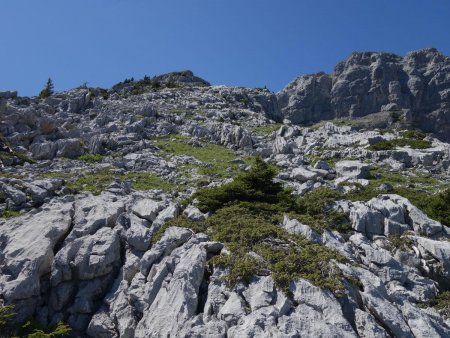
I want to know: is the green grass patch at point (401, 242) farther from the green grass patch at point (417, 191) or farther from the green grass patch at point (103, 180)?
the green grass patch at point (103, 180)

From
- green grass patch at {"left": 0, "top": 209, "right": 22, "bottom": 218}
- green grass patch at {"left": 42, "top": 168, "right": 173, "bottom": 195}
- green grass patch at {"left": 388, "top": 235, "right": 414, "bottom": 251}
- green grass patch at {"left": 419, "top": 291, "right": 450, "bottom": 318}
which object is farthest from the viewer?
green grass patch at {"left": 42, "top": 168, "right": 173, "bottom": 195}

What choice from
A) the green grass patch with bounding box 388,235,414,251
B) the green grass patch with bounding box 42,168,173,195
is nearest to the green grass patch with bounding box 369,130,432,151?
the green grass patch with bounding box 42,168,173,195

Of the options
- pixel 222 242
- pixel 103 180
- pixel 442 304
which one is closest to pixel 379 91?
pixel 103 180

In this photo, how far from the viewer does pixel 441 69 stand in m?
139

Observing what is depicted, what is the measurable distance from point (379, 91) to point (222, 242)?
438 feet

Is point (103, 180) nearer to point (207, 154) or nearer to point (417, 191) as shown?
point (207, 154)

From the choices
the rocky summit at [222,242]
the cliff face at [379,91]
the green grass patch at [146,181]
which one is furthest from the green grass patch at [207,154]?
the cliff face at [379,91]

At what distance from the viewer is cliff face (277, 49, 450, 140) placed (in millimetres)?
134200

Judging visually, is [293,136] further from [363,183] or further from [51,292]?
[51,292]

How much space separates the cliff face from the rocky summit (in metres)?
101

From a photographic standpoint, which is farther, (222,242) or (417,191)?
(417,191)

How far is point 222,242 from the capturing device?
18.5 meters

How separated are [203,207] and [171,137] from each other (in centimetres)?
2969

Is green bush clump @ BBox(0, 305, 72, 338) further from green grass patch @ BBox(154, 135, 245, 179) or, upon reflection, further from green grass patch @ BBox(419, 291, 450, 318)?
green grass patch @ BBox(154, 135, 245, 179)
